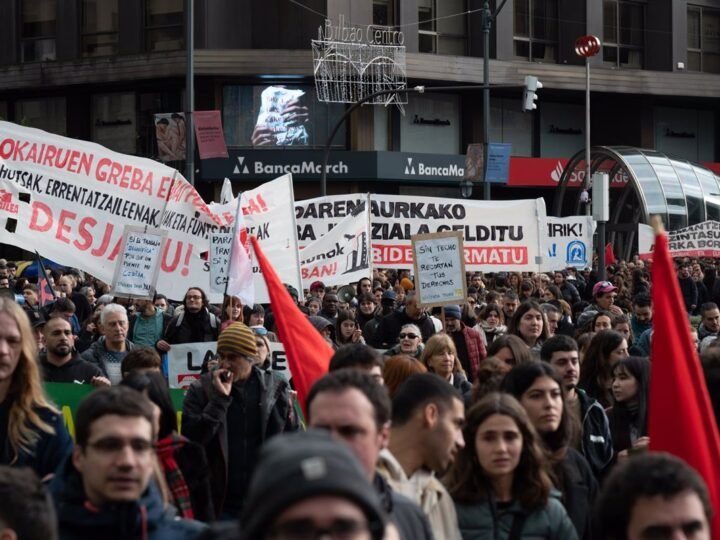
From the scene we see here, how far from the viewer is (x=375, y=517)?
2564 mm

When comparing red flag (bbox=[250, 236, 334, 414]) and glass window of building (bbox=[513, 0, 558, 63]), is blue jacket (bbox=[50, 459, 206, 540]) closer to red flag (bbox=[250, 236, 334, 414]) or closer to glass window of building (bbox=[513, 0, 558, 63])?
red flag (bbox=[250, 236, 334, 414])

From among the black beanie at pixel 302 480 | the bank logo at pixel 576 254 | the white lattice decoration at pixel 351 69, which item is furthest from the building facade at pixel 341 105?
the black beanie at pixel 302 480

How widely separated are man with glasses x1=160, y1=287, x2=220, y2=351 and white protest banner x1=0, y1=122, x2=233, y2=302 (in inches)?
21.8

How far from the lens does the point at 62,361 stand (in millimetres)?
8797

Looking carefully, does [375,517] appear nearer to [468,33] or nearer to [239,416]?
[239,416]

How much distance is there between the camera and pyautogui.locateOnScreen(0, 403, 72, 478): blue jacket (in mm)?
4969

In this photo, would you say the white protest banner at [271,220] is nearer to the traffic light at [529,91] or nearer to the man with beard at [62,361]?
the man with beard at [62,361]

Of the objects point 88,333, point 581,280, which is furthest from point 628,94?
point 88,333

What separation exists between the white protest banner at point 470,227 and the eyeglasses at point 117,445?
13550 millimetres

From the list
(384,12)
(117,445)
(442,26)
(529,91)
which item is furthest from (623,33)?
(117,445)

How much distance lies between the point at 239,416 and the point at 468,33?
41.3 m

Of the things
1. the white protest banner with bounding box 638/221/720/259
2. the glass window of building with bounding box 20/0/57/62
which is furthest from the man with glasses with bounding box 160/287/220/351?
the glass window of building with bounding box 20/0/57/62

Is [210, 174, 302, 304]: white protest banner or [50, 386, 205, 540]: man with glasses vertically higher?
[210, 174, 302, 304]: white protest banner

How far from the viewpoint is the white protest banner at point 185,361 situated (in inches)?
403
